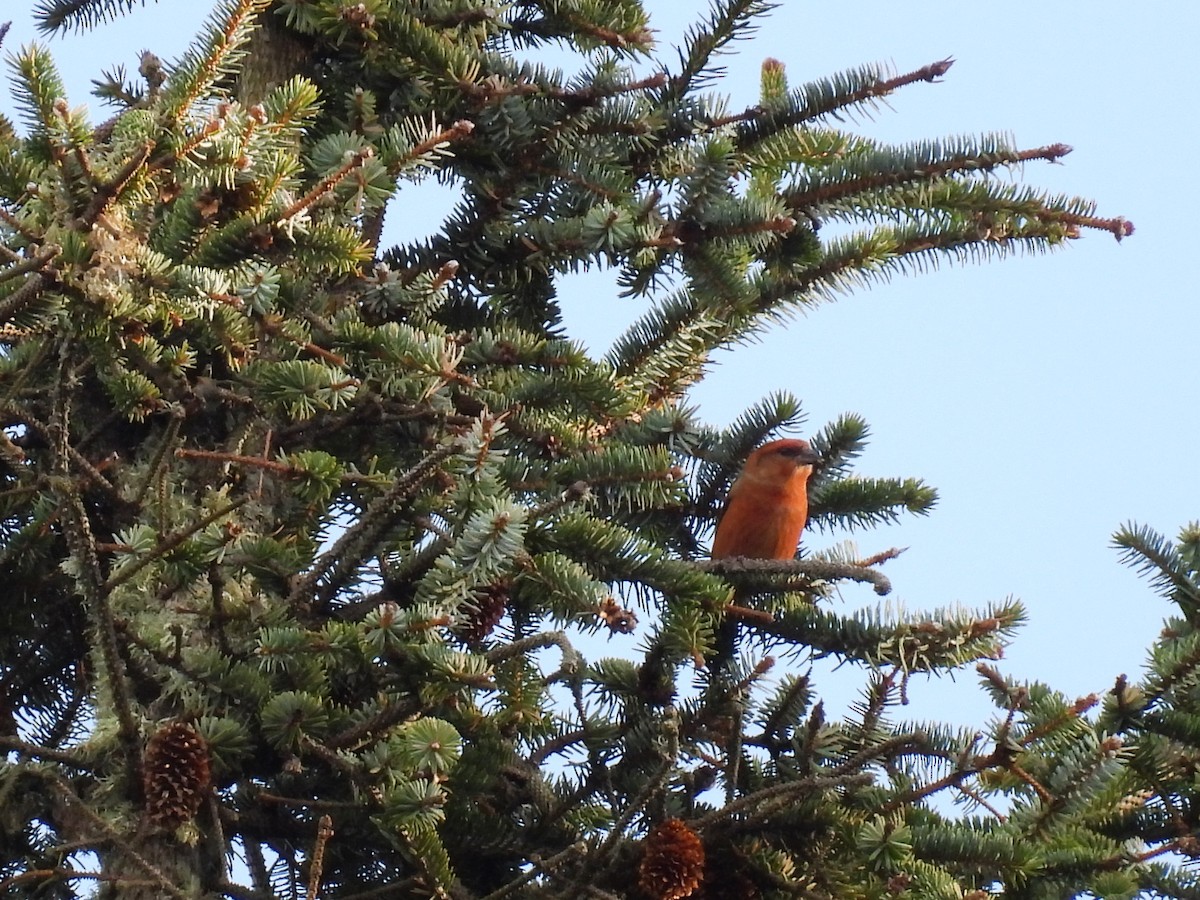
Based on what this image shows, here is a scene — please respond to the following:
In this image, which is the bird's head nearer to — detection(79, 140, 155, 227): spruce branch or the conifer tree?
the conifer tree

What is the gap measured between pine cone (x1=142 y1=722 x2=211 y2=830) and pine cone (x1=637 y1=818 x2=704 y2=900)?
0.82m

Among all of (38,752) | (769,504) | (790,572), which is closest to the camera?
(38,752)

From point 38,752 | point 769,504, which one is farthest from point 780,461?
point 38,752

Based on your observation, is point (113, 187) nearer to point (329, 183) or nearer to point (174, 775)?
point (329, 183)

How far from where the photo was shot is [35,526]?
310cm

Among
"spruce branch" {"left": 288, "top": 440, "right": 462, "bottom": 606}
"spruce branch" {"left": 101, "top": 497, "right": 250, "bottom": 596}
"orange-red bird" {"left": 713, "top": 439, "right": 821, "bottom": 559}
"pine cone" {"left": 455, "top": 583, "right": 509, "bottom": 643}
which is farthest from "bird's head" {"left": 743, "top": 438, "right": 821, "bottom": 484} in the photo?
"spruce branch" {"left": 101, "top": 497, "right": 250, "bottom": 596}

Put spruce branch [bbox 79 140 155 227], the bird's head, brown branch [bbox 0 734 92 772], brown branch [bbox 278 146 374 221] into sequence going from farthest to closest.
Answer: the bird's head → brown branch [bbox 278 146 374 221] → brown branch [bbox 0 734 92 772] → spruce branch [bbox 79 140 155 227]

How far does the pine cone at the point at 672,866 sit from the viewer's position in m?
2.63

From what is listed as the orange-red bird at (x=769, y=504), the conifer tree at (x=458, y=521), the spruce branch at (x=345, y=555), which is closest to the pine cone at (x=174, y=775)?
the conifer tree at (x=458, y=521)

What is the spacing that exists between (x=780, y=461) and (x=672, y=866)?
1730 mm

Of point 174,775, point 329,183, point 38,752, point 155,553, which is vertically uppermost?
point 329,183

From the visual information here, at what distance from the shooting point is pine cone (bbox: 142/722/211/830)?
2.57 meters

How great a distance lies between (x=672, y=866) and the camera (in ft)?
8.67

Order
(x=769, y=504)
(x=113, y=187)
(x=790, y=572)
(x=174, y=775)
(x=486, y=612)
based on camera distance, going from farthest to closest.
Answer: (x=769, y=504)
(x=790, y=572)
(x=486, y=612)
(x=174, y=775)
(x=113, y=187)
